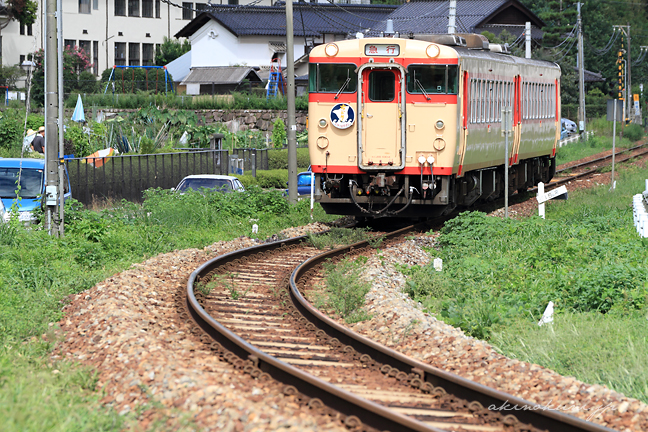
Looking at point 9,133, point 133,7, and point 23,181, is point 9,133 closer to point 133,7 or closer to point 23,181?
point 23,181

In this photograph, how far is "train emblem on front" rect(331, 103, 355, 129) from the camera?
16609 millimetres

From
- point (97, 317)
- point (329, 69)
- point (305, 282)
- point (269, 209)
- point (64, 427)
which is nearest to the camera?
point (64, 427)

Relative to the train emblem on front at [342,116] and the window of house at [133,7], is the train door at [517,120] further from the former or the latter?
the window of house at [133,7]

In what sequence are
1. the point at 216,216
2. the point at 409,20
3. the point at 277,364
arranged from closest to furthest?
the point at 277,364 → the point at 216,216 → the point at 409,20

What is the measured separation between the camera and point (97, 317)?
9.32 metres

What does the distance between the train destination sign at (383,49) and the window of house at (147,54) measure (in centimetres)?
5548

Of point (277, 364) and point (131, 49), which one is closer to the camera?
point (277, 364)

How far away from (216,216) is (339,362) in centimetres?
1037

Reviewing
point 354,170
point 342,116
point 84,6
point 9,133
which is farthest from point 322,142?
point 84,6

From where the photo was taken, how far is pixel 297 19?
2576 inches

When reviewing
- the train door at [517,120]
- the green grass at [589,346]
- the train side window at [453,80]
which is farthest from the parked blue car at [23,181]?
the green grass at [589,346]

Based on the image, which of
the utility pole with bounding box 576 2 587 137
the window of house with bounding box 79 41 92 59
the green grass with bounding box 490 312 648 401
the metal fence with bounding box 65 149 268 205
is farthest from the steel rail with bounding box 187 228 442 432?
the window of house with bounding box 79 41 92 59

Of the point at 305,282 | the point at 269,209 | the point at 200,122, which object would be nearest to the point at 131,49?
the point at 200,122

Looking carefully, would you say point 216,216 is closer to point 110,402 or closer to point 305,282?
point 305,282
